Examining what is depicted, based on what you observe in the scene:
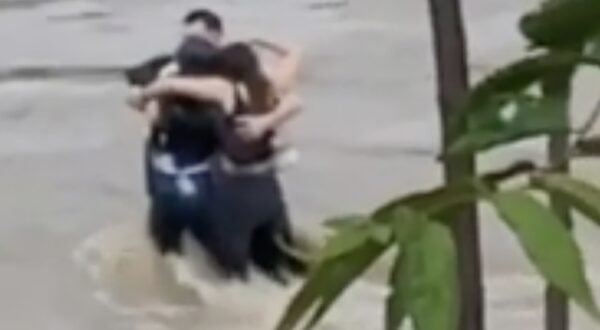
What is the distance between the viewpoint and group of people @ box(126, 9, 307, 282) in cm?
77

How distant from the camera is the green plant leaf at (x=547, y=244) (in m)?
0.28

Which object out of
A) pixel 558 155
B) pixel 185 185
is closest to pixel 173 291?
pixel 185 185

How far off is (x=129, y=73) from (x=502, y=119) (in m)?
0.50

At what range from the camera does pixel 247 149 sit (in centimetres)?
79

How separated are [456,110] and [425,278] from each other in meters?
0.07

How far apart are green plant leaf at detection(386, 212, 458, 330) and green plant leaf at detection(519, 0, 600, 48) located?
0.05 metres

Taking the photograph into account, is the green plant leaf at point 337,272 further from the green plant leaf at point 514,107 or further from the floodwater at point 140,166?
the floodwater at point 140,166

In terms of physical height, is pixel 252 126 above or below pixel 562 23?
below

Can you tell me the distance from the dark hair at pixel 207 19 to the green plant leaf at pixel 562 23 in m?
0.47

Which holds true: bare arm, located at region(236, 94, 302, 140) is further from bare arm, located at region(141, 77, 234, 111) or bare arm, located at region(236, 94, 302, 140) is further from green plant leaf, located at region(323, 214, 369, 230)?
green plant leaf, located at region(323, 214, 369, 230)

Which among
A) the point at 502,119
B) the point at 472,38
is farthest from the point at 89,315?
the point at 502,119

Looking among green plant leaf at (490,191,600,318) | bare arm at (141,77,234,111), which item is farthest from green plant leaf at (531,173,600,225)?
bare arm at (141,77,234,111)

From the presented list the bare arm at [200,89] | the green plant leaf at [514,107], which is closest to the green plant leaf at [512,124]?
the green plant leaf at [514,107]

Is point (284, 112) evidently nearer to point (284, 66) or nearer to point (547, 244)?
point (284, 66)
